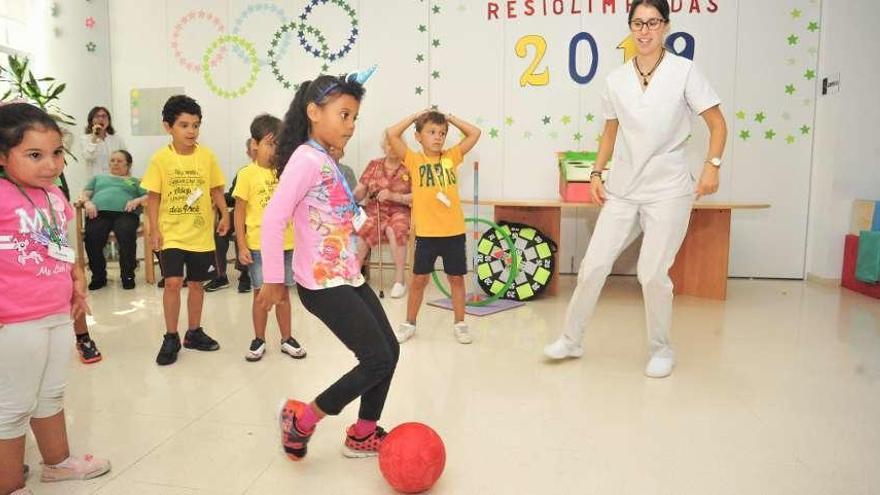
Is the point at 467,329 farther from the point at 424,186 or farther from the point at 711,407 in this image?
the point at 711,407

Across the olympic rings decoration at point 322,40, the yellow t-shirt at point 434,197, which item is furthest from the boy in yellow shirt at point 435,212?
the olympic rings decoration at point 322,40

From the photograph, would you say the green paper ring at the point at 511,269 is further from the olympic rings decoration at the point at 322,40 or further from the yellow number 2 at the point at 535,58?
the olympic rings decoration at the point at 322,40

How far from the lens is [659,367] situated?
2799mm

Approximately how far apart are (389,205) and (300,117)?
3158 millimetres

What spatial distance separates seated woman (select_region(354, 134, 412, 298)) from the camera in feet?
16.0

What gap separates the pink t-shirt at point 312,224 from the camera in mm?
1730

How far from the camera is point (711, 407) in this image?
242cm

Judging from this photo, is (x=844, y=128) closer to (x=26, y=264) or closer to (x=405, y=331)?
(x=405, y=331)

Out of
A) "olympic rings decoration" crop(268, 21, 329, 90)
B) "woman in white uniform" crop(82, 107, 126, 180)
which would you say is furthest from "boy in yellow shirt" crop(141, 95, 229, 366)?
"woman in white uniform" crop(82, 107, 126, 180)

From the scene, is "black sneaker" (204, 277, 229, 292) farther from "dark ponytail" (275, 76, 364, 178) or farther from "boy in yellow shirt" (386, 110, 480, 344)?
"dark ponytail" (275, 76, 364, 178)

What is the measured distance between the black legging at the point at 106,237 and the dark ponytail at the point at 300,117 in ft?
12.4

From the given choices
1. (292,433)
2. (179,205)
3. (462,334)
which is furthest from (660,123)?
(179,205)

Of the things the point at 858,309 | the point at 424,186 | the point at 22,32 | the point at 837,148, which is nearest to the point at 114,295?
the point at 22,32

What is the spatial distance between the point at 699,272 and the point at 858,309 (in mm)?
1001
